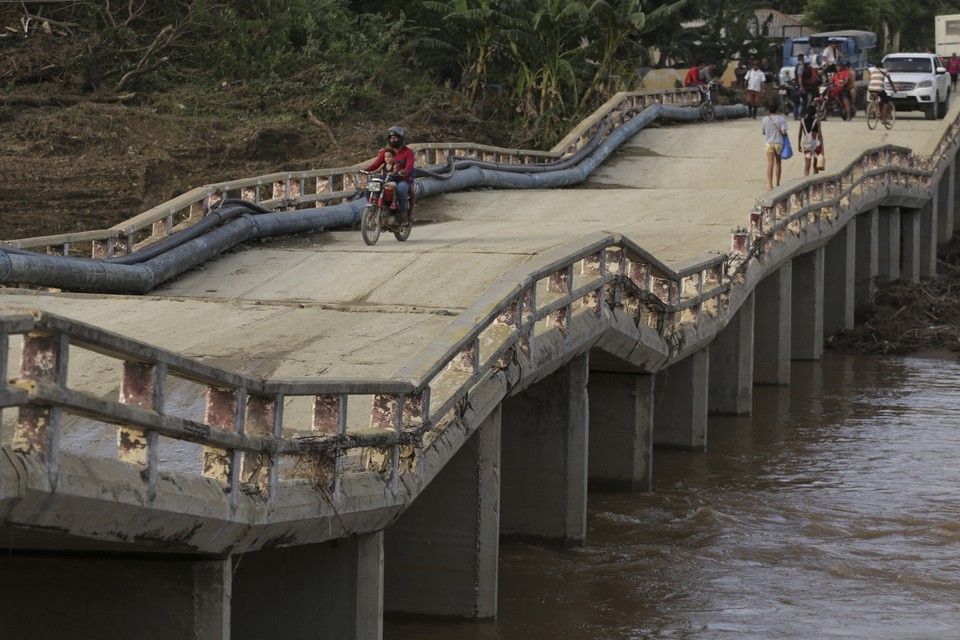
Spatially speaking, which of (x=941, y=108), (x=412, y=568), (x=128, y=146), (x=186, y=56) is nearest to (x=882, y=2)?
(x=941, y=108)

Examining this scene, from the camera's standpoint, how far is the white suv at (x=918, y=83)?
4228cm

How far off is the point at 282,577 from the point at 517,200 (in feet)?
58.5

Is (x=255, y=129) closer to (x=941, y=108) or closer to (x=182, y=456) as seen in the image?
(x=941, y=108)

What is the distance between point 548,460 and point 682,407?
577cm

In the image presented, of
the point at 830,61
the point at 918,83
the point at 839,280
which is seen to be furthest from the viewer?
the point at 830,61

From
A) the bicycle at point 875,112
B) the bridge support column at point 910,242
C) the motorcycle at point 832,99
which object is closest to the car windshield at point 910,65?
the motorcycle at point 832,99

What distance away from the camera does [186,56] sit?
39.1m

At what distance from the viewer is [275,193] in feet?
76.7

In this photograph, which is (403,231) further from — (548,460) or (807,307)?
(807,307)

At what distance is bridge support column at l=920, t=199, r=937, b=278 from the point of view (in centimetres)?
3538

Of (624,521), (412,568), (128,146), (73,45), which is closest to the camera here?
(412,568)

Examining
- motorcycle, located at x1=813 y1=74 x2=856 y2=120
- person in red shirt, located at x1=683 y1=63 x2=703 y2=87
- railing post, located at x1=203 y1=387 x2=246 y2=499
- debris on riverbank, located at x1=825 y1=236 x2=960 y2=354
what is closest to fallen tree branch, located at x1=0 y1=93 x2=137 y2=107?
person in red shirt, located at x1=683 y1=63 x2=703 y2=87

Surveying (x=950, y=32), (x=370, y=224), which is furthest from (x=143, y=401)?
(x=950, y=32)

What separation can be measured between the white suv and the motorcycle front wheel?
79.9 ft
